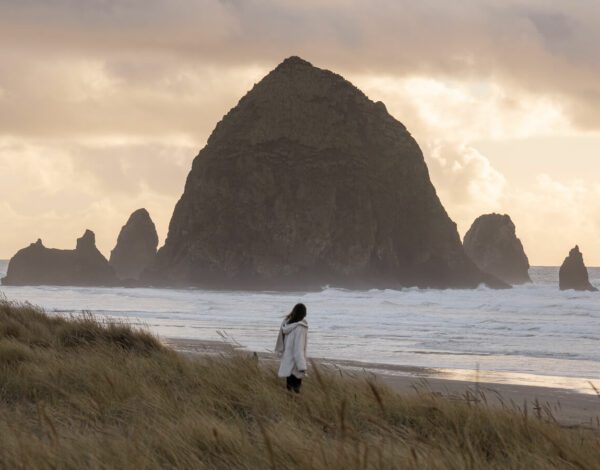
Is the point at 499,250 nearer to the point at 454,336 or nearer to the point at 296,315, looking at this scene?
the point at 454,336

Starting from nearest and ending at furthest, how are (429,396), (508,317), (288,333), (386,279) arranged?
(429,396) < (288,333) < (508,317) < (386,279)

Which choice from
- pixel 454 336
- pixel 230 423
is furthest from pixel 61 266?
pixel 230 423

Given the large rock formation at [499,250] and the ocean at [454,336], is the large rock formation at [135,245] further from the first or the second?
the ocean at [454,336]

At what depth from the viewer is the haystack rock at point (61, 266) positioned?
124 metres

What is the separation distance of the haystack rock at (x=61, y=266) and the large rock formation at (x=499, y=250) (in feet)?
221

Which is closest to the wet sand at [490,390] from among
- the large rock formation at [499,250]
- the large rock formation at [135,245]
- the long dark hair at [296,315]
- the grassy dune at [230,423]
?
the long dark hair at [296,315]

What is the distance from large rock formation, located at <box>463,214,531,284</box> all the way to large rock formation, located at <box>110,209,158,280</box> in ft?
185

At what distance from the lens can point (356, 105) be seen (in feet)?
367

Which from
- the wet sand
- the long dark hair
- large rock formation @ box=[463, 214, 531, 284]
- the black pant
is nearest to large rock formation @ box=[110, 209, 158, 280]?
large rock formation @ box=[463, 214, 531, 284]

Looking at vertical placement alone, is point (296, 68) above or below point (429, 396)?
above

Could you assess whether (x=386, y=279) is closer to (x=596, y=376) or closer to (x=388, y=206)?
(x=388, y=206)

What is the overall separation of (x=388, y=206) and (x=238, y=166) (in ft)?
60.8

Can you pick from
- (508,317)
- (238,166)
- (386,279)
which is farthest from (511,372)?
(238,166)

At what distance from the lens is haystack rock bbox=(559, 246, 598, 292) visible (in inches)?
4156
